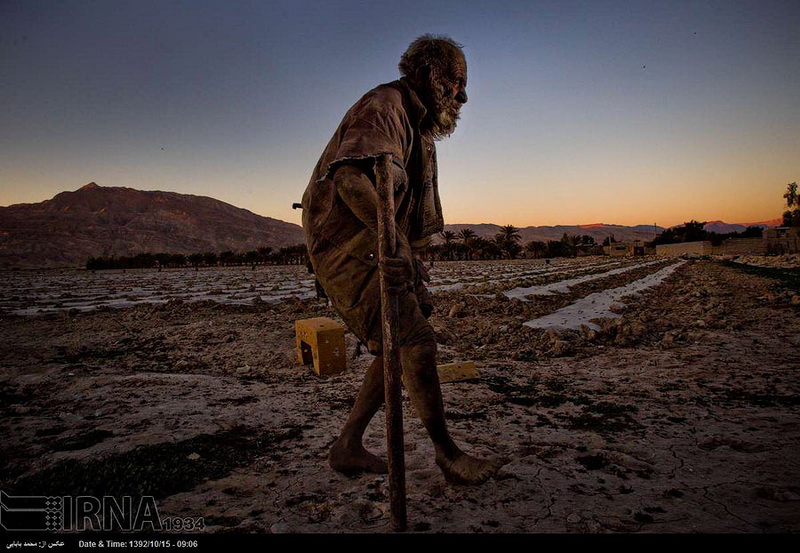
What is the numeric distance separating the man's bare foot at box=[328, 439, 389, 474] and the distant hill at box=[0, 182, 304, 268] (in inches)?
4148

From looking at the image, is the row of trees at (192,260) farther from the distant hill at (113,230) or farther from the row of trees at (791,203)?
the row of trees at (791,203)

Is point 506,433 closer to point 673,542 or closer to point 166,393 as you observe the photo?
point 673,542

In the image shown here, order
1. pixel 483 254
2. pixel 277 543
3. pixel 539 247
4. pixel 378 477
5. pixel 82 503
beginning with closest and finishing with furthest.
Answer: pixel 277 543 < pixel 82 503 < pixel 378 477 < pixel 483 254 < pixel 539 247

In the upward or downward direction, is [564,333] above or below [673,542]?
below

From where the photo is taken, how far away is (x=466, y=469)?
1579 millimetres

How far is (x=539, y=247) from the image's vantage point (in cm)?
7475

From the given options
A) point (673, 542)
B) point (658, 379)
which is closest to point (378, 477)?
point (673, 542)

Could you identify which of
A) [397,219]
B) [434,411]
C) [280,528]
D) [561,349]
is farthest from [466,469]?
[561,349]

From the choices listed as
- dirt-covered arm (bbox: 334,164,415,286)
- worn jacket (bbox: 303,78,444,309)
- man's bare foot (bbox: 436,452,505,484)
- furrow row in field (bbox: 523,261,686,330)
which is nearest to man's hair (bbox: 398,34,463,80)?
worn jacket (bbox: 303,78,444,309)

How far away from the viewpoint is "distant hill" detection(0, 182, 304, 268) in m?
90.8

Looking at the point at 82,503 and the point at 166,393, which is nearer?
the point at 82,503

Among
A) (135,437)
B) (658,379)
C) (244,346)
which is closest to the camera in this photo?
(135,437)

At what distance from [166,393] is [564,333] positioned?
424 cm

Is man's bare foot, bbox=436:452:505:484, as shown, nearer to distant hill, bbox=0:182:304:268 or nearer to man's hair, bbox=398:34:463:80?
man's hair, bbox=398:34:463:80
